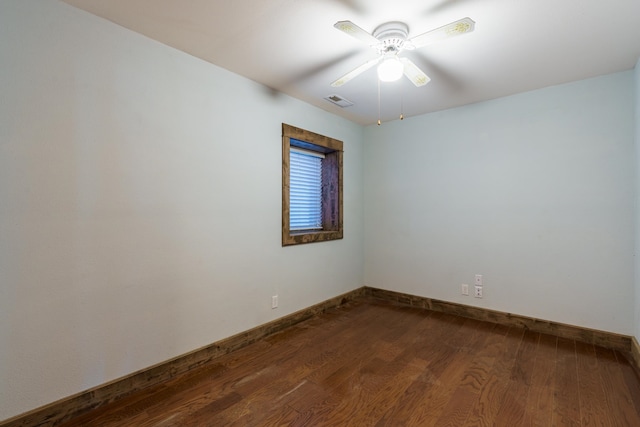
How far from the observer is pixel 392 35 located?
1.98 m

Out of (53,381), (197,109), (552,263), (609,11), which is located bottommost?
(53,381)

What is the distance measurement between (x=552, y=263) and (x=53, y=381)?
4073mm

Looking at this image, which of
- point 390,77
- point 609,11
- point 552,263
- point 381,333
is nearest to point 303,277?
point 381,333

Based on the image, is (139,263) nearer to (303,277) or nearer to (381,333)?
(303,277)

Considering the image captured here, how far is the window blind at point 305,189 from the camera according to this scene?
3556 millimetres

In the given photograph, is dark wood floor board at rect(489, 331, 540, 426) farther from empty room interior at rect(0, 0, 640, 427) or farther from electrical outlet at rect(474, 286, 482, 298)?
electrical outlet at rect(474, 286, 482, 298)

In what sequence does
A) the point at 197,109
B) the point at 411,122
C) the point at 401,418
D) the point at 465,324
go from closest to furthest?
the point at 401,418 < the point at 197,109 < the point at 465,324 < the point at 411,122

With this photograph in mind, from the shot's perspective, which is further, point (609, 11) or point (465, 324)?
point (465, 324)

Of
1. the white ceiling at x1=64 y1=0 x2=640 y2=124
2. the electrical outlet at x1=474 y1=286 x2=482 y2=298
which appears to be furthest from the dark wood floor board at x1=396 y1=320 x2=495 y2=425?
the white ceiling at x1=64 y1=0 x2=640 y2=124

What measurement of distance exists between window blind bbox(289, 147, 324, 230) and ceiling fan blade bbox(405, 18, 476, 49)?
1973 millimetres

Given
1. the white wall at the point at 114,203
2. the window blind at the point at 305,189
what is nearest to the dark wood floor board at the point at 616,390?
the white wall at the point at 114,203

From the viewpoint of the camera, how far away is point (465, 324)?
323 cm

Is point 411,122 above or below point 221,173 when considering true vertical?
above

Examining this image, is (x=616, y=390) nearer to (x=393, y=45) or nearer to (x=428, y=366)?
(x=428, y=366)
